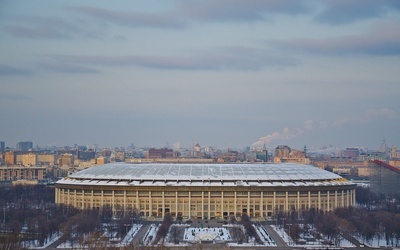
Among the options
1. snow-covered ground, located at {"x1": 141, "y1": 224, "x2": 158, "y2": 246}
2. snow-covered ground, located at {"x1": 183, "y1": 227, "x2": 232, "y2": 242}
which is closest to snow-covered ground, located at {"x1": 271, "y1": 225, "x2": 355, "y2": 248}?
snow-covered ground, located at {"x1": 183, "y1": 227, "x2": 232, "y2": 242}

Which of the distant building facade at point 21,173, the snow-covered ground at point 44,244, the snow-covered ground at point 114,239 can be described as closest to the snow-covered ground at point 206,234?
the snow-covered ground at point 114,239

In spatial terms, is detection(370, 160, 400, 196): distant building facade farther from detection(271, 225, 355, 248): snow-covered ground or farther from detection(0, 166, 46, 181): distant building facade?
detection(0, 166, 46, 181): distant building facade

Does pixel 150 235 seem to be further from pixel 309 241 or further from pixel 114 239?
pixel 309 241

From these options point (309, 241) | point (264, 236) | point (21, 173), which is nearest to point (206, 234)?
Answer: point (264, 236)

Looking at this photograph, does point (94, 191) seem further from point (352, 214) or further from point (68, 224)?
point (352, 214)

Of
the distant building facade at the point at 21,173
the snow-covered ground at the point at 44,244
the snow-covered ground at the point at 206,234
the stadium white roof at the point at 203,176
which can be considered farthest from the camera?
the distant building facade at the point at 21,173

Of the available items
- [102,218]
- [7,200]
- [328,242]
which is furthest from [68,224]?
[7,200]

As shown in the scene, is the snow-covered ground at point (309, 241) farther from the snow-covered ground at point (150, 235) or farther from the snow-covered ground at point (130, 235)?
the snow-covered ground at point (130, 235)
